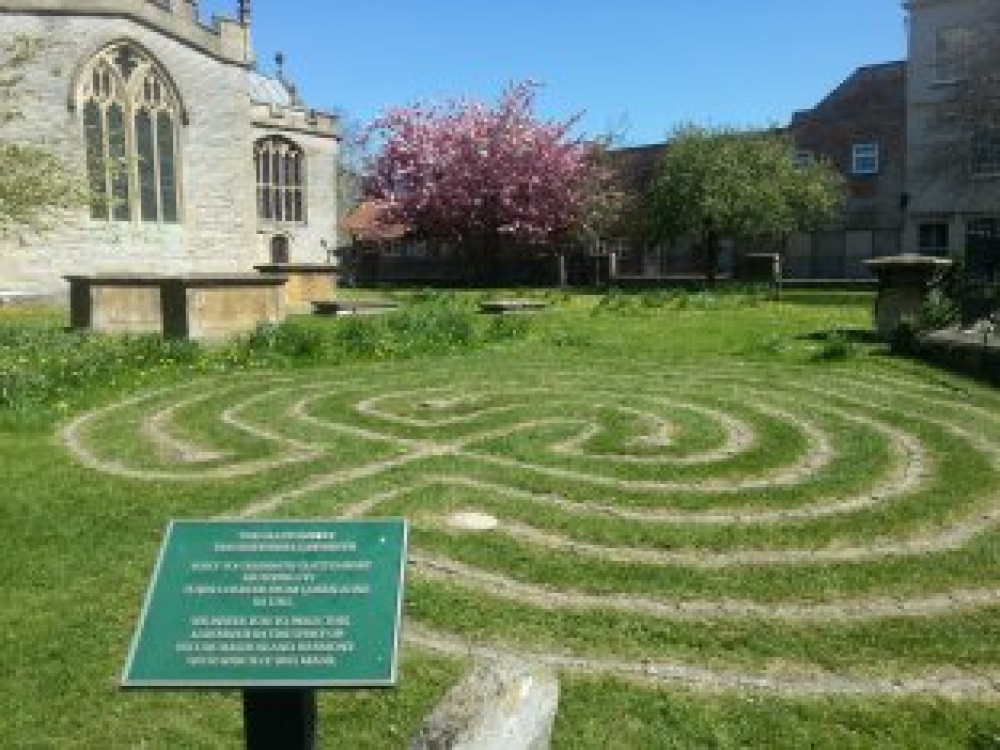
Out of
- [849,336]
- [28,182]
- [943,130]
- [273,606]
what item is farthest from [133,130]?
[273,606]

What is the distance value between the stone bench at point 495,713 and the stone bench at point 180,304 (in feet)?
46.3

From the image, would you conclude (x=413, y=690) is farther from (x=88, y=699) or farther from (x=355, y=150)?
(x=355, y=150)

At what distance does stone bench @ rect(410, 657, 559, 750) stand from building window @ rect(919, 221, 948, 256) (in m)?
41.0

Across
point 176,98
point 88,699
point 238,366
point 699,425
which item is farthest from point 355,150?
point 88,699

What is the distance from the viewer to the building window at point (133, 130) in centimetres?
3306

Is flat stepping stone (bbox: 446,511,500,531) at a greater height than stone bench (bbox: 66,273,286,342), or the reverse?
stone bench (bbox: 66,273,286,342)

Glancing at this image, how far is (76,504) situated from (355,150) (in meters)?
76.5

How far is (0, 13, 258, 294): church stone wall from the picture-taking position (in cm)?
3169

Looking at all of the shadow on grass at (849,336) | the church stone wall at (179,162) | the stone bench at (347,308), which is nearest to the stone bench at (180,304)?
the stone bench at (347,308)

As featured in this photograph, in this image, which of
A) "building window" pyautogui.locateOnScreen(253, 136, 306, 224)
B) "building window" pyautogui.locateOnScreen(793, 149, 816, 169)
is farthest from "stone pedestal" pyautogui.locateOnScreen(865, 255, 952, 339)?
"building window" pyautogui.locateOnScreen(253, 136, 306, 224)

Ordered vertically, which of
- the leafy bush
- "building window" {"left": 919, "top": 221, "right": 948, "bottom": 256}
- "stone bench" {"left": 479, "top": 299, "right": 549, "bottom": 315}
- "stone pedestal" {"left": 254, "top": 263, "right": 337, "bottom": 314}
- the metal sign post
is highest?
"building window" {"left": 919, "top": 221, "right": 948, "bottom": 256}

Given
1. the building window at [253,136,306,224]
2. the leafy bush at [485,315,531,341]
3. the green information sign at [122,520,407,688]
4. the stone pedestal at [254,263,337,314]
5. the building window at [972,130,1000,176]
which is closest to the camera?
the green information sign at [122,520,407,688]

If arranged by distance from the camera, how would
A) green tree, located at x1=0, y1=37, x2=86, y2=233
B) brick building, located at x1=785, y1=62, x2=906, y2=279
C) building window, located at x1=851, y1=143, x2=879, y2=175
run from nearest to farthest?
green tree, located at x1=0, y1=37, x2=86, y2=233 → brick building, located at x1=785, y1=62, x2=906, y2=279 → building window, located at x1=851, y1=143, x2=879, y2=175

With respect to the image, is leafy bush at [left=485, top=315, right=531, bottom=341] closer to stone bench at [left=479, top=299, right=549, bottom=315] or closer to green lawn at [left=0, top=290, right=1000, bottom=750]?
green lawn at [left=0, top=290, right=1000, bottom=750]
